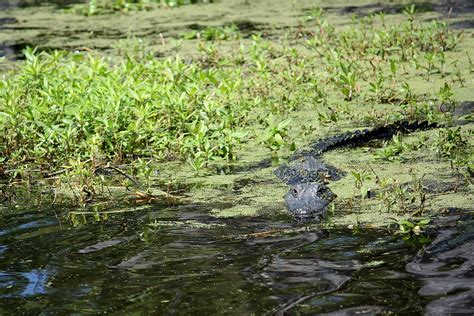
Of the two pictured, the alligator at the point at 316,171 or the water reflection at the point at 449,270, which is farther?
the alligator at the point at 316,171

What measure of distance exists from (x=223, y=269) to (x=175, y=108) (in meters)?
2.43

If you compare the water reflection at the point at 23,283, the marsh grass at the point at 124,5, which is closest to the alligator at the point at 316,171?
the water reflection at the point at 23,283

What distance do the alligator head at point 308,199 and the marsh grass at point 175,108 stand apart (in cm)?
86

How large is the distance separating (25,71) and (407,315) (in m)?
3.92

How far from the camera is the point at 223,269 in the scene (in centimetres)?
348

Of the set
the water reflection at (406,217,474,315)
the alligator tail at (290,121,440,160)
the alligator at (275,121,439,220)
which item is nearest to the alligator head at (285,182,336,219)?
the alligator at (275,121,439,220)

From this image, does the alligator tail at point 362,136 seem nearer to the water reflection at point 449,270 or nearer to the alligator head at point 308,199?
Answer: the alligator head at point 308,199

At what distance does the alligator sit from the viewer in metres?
4.23

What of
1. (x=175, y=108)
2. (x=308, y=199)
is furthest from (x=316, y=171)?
(x=175, y=108)

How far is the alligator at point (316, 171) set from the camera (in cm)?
423

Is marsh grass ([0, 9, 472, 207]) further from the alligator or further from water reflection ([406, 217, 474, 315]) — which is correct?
water reflection ([406, 217, 474, 315])

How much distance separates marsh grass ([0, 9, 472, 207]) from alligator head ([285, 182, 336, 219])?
0.86m

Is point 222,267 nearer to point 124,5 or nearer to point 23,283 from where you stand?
point 23,283

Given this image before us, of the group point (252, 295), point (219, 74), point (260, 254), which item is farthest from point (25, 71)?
point (252, 295)
